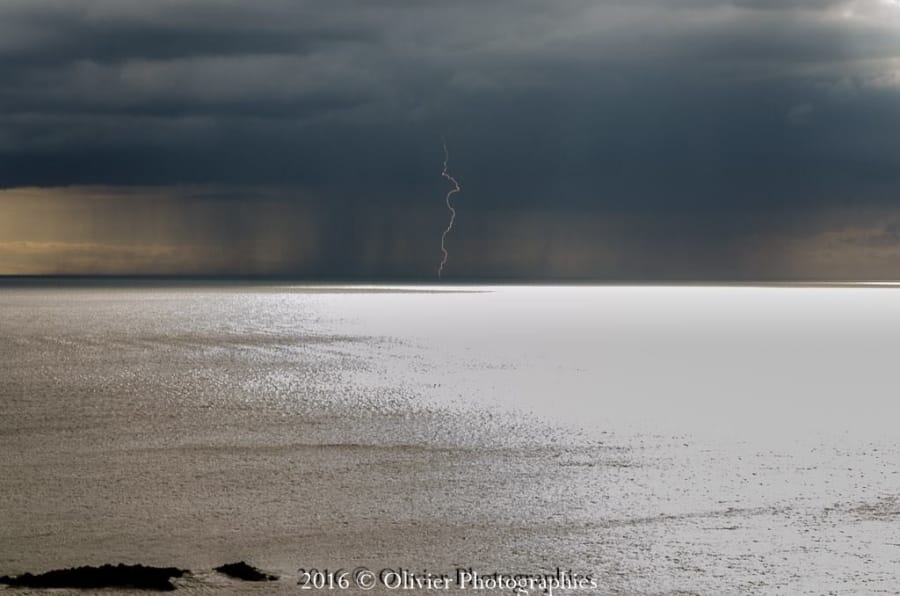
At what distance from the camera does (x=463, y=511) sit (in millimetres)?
8805

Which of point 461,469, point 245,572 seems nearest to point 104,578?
point 245,572

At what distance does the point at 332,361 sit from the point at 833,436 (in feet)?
41.1

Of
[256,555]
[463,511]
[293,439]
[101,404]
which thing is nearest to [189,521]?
[256,555]

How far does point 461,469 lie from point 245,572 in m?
3.91

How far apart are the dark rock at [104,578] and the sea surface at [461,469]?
161 millimetres

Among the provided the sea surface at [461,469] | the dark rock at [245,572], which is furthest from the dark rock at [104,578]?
the dark rock at [245,572]

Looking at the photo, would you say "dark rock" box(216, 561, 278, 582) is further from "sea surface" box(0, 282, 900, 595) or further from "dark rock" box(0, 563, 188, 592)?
"dark rock" box(0, 563, 188, 592)

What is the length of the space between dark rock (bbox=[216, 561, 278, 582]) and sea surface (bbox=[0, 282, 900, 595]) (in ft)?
0.32

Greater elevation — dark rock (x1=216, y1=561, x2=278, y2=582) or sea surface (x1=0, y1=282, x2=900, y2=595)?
sea surface (x1=0, y1=282, x2=900, y2=595)

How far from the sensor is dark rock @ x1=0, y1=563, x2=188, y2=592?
22.1ft

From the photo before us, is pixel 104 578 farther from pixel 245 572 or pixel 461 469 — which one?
pixel 461 469

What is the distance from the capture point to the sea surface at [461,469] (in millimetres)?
7434

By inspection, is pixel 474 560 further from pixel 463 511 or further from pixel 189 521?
pixel 189 521

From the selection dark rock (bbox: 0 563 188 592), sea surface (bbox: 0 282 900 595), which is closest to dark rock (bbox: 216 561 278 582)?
sea surface (bbox: 0 282 900 595)
